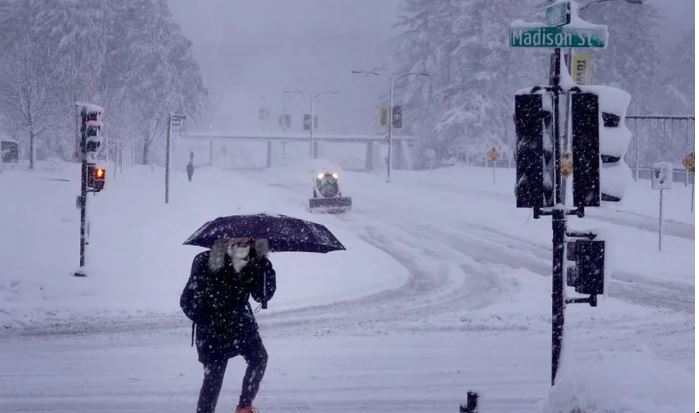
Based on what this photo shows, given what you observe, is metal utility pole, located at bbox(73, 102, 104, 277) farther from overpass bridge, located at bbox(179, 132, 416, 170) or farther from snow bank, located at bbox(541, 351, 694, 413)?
overpass bridge, located at bbox(179, 132, 416, 170)

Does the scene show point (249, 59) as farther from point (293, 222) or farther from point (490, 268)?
point (293, 222)

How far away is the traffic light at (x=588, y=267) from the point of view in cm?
630

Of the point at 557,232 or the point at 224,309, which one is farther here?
the point at 557,232

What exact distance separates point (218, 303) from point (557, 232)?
290 centimetres

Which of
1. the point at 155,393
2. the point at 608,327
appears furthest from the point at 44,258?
the point at 608,327

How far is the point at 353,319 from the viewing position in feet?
36.9

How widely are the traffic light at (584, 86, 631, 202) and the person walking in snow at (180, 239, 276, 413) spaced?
9.58ft

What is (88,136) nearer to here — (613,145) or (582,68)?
(613,145)

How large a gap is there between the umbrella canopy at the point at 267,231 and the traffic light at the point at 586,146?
2.20 metres

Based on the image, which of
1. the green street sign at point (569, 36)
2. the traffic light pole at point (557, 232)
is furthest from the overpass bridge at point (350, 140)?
the traffic light pole at point (557, 232)

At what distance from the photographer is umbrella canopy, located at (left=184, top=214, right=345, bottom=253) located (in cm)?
641

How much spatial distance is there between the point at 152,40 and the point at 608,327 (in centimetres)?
2250

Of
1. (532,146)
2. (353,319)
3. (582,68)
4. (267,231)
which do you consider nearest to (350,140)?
(582,68)

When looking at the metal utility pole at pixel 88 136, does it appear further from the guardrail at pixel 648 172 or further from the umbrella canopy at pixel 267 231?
the guardrail at pixel 648 172
